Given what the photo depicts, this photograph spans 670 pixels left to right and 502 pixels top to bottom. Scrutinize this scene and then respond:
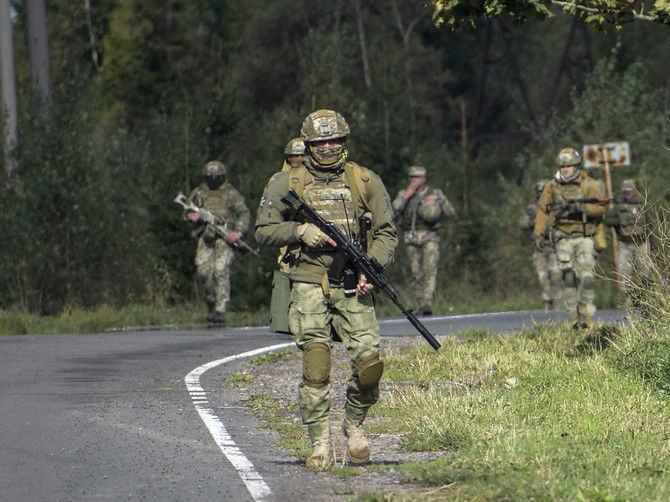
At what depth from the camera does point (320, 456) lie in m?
7.68

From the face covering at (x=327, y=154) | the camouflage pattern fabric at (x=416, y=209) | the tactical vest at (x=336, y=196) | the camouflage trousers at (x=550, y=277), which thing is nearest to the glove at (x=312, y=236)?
the tactical vest at (x=336, y=196)

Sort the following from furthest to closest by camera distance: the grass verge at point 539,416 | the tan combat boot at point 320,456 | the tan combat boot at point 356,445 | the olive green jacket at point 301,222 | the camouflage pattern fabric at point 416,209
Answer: the camouflage pattern fabric at point 416,209
the olive green jacket at point 301,222
the tan combat boot at point 356,445
the tan combat boot at point 320,456
the grass verge at point 539,416

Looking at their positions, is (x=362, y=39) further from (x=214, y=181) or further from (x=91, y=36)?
(x=214, y=181)

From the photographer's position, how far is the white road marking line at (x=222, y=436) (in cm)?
714

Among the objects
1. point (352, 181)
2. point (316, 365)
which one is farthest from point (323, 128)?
point (316, 365)

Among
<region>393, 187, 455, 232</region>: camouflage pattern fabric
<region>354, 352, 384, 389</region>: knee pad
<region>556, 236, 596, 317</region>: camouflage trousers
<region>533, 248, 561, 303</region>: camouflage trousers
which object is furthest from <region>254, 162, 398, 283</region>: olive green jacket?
<region>533, 248, 561, 303</region>: camouflage trousers

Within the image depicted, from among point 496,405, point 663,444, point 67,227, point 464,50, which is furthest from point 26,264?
point 464,50

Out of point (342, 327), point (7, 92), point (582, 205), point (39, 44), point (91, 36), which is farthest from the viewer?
point (91, 36)

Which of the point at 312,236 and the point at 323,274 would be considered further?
the point at 323,274

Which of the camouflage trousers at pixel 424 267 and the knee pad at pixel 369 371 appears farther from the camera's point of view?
the camouflage trousers at pixel 424 267

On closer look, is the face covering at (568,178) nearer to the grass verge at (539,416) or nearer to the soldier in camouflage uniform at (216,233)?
the grass verge at (539,416)

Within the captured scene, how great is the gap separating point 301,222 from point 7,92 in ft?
48.9

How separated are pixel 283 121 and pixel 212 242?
4563 millimetres

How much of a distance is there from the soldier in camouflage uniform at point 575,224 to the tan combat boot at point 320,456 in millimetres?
8252
